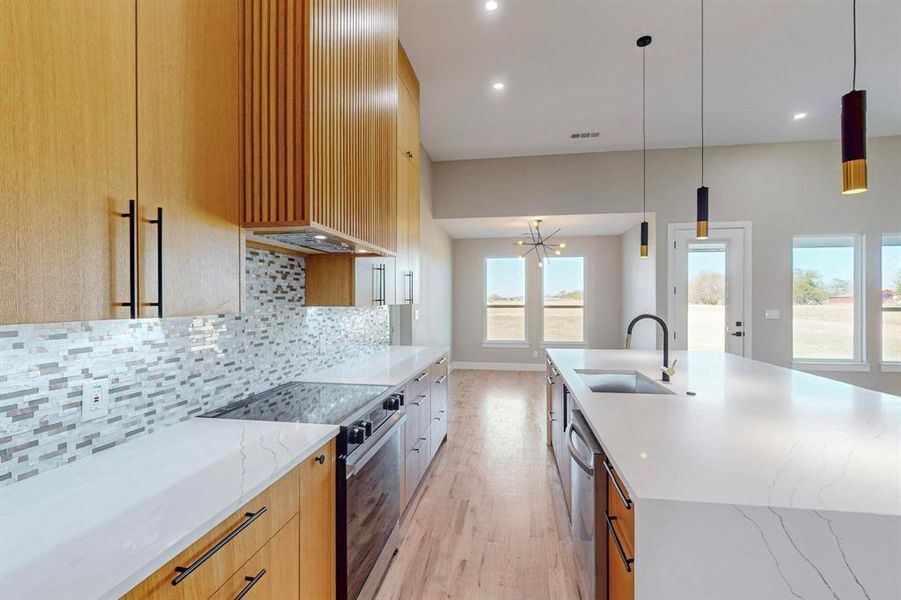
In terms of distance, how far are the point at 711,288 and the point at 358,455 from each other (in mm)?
5537

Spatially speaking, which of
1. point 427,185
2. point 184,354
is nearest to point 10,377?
point 184,354

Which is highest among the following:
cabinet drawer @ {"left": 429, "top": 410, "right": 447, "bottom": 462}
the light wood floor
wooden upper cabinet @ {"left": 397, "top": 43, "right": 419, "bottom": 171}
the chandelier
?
wooden upper cabinet @ {"left": 397, "top": 43, "right": 419, "bottom": 171}

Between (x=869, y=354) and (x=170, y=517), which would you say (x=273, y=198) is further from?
(x=869, y=354)

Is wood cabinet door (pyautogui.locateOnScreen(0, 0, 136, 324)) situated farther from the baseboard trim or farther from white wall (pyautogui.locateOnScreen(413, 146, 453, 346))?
the baseboard trim

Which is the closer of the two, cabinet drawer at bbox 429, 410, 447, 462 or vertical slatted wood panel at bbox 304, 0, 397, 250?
vertical slatted wood panel at bbox 304, 0, 397, 250

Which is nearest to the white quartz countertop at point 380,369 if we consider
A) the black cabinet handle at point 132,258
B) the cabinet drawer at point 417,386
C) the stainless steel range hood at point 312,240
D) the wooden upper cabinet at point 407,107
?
the cabinet drawer at point 417,386

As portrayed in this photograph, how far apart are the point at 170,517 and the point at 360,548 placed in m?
1.01

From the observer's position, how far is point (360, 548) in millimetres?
1678

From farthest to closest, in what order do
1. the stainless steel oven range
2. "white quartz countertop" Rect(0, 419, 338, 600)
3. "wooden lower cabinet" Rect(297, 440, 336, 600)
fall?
the stainless steel oven range → "wooden lower cabinet" Rect(297, 440, 336, 600) → "white quartz countertop" Rect(0, 419, 338, 600)

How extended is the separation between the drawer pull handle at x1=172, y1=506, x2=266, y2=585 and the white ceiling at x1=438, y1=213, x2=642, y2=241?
209 inches

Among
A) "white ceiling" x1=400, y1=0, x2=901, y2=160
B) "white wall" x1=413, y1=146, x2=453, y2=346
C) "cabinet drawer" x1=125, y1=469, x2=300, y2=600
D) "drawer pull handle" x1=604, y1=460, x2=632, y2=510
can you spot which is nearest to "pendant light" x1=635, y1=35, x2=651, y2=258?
"white ceiling" x1=400, y1=0, x2=901, y2=160

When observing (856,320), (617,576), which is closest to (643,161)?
(856,320)

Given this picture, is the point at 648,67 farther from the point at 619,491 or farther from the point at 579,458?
the point at 619,491

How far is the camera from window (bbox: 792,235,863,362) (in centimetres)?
522
